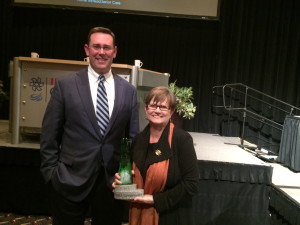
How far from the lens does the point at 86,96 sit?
1.66 m

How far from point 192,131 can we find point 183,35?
1.82 m

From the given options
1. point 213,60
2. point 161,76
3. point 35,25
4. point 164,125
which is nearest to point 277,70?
point 213,60

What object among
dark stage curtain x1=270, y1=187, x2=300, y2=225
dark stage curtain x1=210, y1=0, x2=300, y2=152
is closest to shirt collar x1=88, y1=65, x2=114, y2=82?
dark stage curtain x1=270, y1=187, x2=300, y2=225

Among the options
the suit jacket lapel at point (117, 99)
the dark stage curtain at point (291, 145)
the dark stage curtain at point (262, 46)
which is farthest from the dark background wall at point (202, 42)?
the suit jacket lapel at point (117, 99)

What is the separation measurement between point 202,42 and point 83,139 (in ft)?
15.8

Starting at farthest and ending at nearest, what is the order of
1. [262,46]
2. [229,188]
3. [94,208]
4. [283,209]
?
[262,46] < [229,188] < [283,209] < [94,208]

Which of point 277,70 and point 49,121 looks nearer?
point 49,121

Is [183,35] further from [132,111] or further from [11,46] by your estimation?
[132,111]

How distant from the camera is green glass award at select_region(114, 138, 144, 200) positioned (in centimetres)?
148

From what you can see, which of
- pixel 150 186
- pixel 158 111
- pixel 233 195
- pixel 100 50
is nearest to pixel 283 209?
pixel 233 195

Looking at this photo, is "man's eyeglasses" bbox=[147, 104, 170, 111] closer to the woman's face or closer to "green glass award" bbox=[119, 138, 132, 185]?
the woman's face

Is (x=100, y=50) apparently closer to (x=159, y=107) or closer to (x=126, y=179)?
(x=159, y=107)

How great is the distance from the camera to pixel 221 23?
597 cm

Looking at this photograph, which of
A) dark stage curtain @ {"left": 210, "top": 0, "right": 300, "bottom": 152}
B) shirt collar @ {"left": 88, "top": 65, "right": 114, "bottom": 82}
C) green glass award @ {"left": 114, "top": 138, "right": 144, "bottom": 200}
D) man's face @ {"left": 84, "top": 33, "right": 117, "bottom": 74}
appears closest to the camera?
green glass award @ {"left": 114, "top": 138, "right": 144, "bottom": 200}
